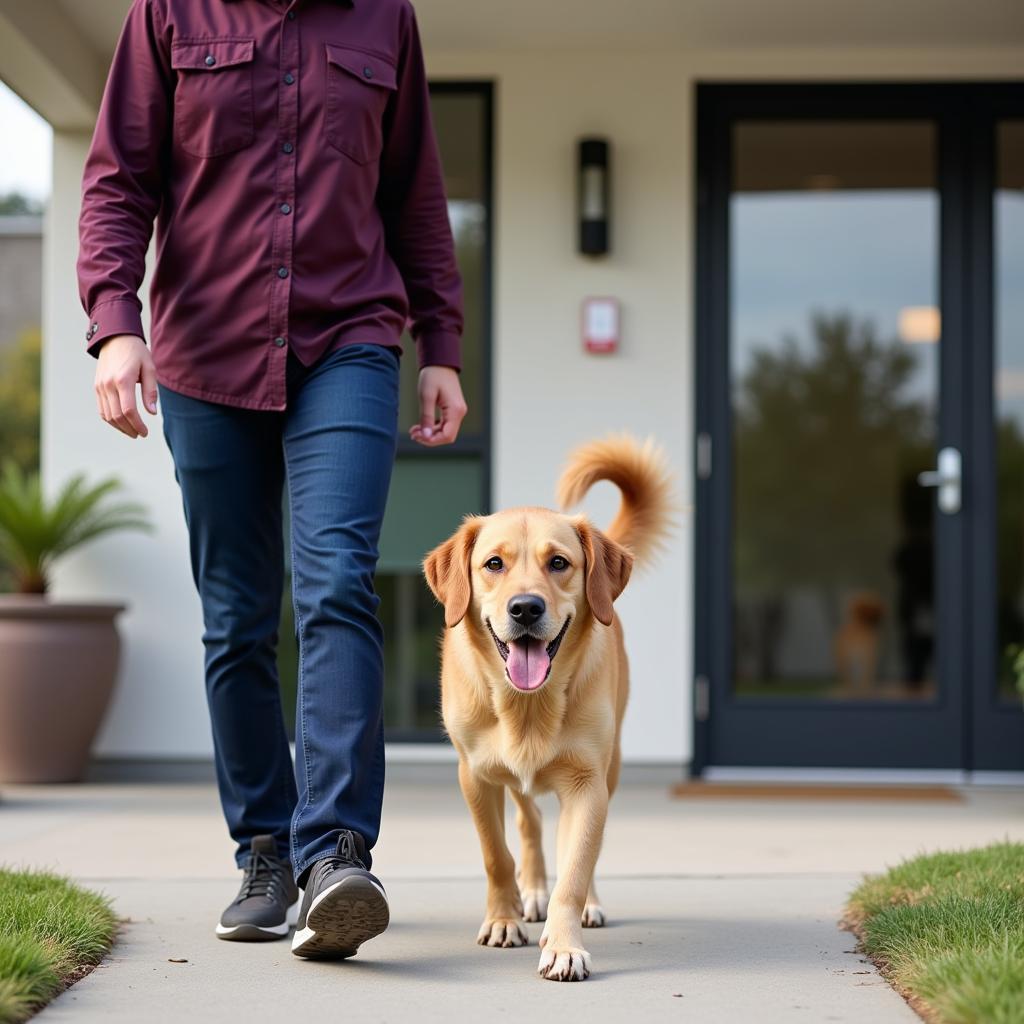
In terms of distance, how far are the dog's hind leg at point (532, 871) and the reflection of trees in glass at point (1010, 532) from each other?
3.43 metres

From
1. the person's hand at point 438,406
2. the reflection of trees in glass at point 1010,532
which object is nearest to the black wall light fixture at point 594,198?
the reflection of trees in glass at point 1010,532

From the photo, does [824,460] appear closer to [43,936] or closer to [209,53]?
[209,53]

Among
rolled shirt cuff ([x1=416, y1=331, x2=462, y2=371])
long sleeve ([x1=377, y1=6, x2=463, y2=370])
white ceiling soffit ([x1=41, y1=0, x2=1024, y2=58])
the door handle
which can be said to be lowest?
the door handle

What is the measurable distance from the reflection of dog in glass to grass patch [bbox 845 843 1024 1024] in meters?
3.84

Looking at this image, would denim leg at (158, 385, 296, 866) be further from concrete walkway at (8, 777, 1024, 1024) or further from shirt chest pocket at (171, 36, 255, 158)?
shirt chest pocket at (171, 36, 255, 158)

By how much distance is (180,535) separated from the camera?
616 centimetres

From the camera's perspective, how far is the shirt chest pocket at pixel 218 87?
2.79 metres

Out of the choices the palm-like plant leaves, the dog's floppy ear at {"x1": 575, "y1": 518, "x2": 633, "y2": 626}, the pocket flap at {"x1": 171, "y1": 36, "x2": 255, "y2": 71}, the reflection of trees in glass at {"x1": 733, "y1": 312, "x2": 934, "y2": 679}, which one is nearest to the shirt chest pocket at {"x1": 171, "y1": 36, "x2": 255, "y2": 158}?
the pocket flap at {"x1": 171, "y1": 36, "x2": 255, "y2": 71}

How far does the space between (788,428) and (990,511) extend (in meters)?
2.29

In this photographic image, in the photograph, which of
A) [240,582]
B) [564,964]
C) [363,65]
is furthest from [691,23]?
[564,964]

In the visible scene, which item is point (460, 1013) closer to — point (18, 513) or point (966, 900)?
point (966, 900)

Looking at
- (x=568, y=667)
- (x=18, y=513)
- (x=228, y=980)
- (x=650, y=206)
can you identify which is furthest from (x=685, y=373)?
(x=228, y=980)

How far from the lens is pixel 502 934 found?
283 centimetres

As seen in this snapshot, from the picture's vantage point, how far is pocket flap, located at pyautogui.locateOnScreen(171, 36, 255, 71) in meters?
2.79
